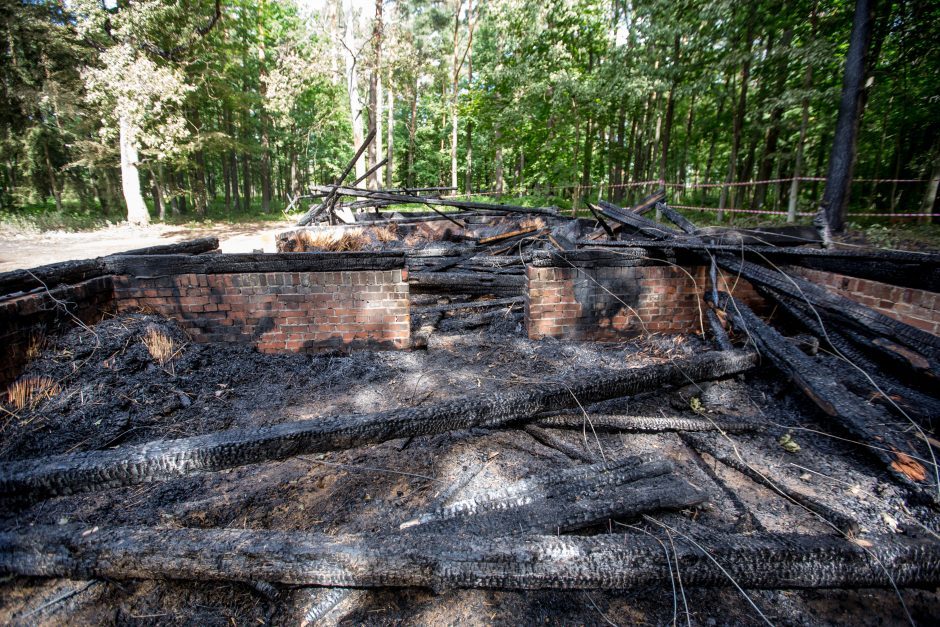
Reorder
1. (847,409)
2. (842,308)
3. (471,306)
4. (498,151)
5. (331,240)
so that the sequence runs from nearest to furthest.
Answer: (847,409), (842,308), (471,306), (331,240), (498,151)

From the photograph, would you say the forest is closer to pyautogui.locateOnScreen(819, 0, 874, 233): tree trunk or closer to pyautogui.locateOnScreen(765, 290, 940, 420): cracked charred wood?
pyautogui.locateOnScreen(819, 0, 874, 233): tree trunk

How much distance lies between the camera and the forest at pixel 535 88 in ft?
37.0

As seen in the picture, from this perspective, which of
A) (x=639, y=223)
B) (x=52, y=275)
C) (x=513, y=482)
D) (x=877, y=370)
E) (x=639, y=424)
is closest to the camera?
(x=513, y=482)

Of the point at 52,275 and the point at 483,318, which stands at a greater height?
the point at 52,275

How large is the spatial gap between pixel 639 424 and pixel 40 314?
466 centimetres

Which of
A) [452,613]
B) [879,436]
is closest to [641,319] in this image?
[879,436]

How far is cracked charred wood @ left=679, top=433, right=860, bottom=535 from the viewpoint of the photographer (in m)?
1.75

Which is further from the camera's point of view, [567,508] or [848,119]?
[848,119]

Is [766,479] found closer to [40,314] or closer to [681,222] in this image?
[681,222]

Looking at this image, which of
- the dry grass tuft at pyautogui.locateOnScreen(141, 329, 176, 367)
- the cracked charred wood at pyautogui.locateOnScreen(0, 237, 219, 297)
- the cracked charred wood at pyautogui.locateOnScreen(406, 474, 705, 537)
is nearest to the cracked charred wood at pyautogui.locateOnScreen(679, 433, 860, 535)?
the cracked charred wood at pyautogui.locateOnScreen(406, 474, 705, 537)

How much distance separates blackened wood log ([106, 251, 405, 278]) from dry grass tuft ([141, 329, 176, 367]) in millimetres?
631

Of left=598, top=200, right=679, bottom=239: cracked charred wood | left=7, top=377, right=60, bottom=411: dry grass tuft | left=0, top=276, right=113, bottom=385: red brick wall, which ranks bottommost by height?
left=7, top=377, right=60, bottom=411: dry grass tuft

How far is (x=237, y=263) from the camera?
12.4ft

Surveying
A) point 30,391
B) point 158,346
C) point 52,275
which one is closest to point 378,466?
point 158,346
